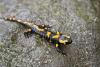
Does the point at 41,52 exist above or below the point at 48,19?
below

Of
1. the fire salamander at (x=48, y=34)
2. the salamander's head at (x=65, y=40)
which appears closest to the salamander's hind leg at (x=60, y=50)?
the fire salamander at (x=48, y=34)

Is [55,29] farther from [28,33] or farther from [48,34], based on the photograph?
[28,33]

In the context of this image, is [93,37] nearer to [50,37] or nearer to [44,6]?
[50,37]

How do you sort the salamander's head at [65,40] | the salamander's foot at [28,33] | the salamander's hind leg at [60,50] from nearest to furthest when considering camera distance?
the salamander's head at [65,40]
the salamander's hind leg at [60,50]
the salamander's foot at [28,33]

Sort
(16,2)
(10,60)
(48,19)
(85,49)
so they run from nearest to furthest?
1. (10,60)
2. (85,49)
3. (48,19)
4. (16,2)

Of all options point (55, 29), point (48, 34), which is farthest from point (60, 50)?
point (55, 29)

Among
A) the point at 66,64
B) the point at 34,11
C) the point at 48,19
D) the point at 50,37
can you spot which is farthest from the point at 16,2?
the point at 66,64

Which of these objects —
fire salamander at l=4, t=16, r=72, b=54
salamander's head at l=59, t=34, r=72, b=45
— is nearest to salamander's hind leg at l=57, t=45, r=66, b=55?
fire salamander at l=4, t=16, r=72, b=54

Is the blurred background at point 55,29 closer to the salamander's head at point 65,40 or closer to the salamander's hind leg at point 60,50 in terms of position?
the salamander's hind leg at point 60,50
